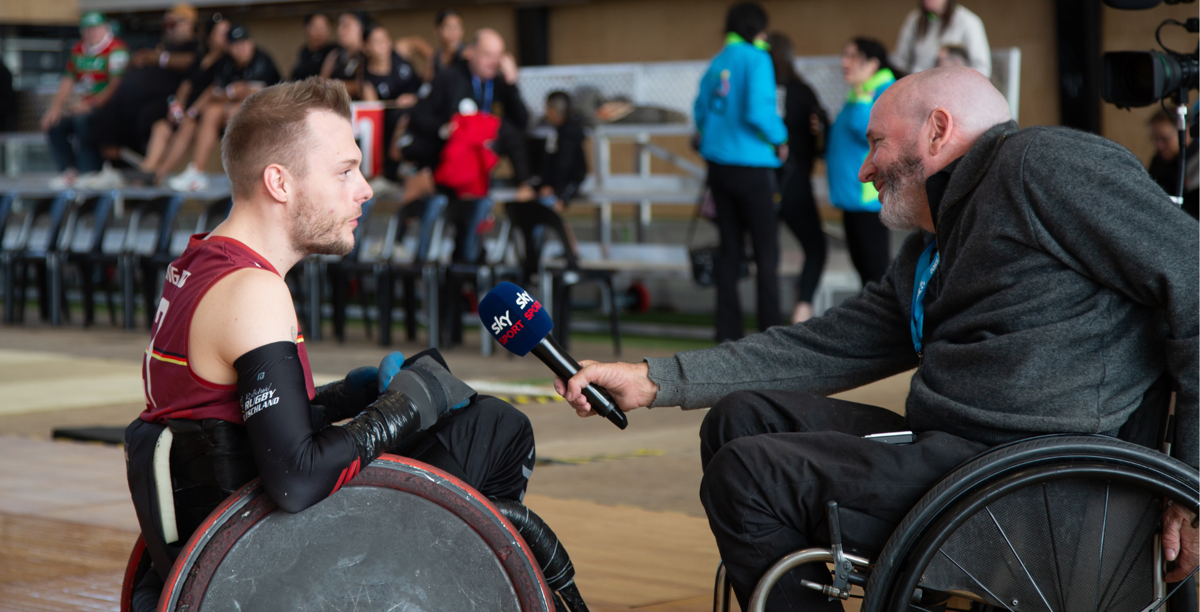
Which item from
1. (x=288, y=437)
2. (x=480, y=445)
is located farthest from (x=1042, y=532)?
(x=288, y=437)

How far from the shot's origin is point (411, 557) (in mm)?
2064

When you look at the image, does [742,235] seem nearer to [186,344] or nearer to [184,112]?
[186,344]

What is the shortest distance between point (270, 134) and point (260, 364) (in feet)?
1.42

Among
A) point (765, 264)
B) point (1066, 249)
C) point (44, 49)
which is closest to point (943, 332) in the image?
A: point (1066, 249)

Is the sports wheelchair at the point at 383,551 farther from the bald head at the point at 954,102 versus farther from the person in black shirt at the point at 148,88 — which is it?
the person in black shirt at the point at 148,88

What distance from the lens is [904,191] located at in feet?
8.17

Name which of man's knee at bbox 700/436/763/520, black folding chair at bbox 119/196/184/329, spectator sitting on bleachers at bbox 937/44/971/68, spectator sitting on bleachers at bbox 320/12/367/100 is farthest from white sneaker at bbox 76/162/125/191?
man's knee at bbox 700/436/763/520

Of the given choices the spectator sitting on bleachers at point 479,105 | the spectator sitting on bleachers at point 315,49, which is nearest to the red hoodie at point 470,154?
the spectator sitting on bleachers at point 479,105

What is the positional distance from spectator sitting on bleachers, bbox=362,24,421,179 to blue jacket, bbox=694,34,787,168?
3712mm

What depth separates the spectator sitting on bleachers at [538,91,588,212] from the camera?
9531 millimetres

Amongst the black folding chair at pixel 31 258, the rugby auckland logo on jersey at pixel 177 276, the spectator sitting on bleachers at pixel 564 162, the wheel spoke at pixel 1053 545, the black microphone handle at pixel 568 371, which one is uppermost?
the rugby auckland logo on jersey at pixel 177 276

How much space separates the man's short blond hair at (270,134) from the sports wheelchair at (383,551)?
1.78ft

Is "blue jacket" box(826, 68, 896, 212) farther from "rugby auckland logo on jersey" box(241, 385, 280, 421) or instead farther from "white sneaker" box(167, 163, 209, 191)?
"white sneaker" box(167, 163, 209, 191)

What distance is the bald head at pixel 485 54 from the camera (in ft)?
30.8
